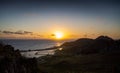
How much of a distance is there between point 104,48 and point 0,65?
81193 millimetres

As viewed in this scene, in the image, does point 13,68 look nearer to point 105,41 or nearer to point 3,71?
point 3,71

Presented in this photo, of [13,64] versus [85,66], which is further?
[85,66]

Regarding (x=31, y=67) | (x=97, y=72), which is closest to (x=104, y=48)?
(x=97, y=72)

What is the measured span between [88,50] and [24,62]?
6911cm

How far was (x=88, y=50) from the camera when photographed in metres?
100

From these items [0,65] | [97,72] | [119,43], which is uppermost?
[119,43]

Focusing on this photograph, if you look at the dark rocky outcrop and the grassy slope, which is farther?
the grassy slope

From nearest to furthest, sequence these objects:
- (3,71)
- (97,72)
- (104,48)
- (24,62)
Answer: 1. (3,71)
2. (24,62)
3. (97,72)
4. (104,48)

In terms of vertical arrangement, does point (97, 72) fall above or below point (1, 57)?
below

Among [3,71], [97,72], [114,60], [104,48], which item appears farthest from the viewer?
[104,48]

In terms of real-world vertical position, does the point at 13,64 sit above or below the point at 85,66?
above

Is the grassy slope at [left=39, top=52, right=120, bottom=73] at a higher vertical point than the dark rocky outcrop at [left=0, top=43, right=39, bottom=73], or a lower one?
lower

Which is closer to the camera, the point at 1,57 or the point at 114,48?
the point at 1,57

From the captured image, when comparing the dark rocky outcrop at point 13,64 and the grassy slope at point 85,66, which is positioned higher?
the dark rocky outcrop at point 13,64
